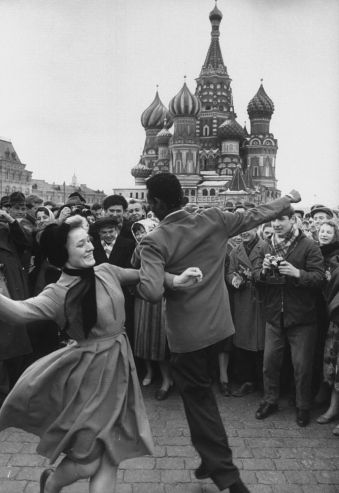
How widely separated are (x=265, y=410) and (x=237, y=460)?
2.95 feet

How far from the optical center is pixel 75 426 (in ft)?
8.08

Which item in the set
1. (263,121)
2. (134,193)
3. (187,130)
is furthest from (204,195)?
(263,121)

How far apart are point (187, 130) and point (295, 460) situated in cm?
5824

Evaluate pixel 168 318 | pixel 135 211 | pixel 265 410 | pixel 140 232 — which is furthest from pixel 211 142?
pixel 168 318

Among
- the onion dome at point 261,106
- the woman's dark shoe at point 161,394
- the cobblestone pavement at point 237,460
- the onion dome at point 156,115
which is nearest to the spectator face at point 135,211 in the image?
the woman's dark shoe at point 161,394

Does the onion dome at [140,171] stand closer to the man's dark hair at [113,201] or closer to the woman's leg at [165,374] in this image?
the man's dark hair at [113,201]

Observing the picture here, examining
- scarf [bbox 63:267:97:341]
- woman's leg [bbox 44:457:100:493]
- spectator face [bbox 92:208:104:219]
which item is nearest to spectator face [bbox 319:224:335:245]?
scarf [bbox 63:267:97:341]

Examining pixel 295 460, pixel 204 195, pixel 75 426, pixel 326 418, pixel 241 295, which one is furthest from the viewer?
pixel 204 195

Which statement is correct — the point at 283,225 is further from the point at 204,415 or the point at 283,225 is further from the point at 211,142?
the point at 211,142

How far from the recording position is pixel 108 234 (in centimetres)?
508

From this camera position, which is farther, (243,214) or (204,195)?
(204,195)

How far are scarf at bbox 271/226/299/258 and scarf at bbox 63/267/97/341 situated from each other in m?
2.24

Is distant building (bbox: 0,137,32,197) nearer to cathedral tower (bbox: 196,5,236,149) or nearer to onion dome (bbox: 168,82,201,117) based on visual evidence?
onion dome (bbox: 168,82,201,117)

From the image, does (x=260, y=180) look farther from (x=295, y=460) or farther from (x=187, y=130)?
(x=295, y=460)
